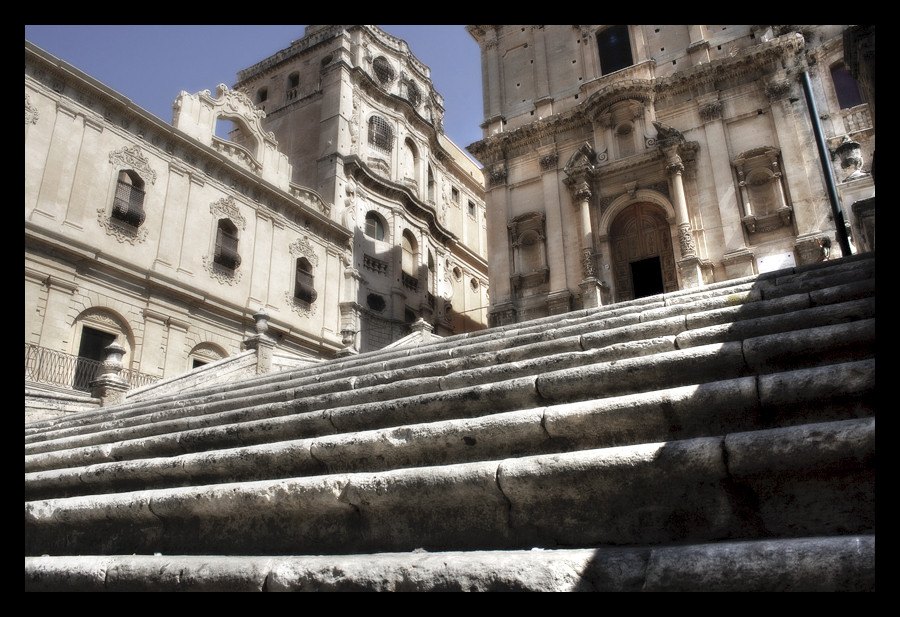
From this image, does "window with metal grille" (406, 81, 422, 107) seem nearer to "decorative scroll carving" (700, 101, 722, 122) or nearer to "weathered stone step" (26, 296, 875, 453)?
"decorative scroll carving" (700, 101, 722, 122)

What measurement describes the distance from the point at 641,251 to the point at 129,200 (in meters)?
15.5

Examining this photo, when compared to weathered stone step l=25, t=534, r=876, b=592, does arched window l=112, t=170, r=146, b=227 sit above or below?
above

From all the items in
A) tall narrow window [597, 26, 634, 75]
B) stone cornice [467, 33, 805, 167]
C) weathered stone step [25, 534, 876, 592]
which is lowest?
weathered stone step [25, 534, 876, 592]

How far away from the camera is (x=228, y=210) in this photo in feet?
69.4

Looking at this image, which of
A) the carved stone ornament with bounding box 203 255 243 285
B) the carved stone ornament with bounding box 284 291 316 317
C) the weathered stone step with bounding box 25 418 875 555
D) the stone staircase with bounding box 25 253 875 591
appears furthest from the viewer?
the carved stone ornament with bounding box 284 291 316 317

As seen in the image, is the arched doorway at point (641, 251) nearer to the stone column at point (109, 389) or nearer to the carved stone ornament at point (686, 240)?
the carved stone ornament at point (686, 240)

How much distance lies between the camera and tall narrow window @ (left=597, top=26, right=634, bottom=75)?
20984mm

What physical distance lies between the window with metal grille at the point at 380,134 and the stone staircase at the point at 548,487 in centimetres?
2529

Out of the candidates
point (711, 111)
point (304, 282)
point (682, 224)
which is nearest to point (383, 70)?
point (304, 282)

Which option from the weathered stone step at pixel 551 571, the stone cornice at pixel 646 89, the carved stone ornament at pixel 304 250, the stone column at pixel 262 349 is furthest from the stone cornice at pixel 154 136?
the weathered stone step at pixel 551 571

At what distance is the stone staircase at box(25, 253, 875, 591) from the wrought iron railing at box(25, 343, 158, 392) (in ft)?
35.3

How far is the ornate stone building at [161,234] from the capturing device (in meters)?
16.1

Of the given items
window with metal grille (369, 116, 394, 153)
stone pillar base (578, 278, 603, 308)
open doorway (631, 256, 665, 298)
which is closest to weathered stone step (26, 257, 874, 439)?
stone pillar base (578, 278, 603, 308)

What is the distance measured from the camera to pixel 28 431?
8789mm
